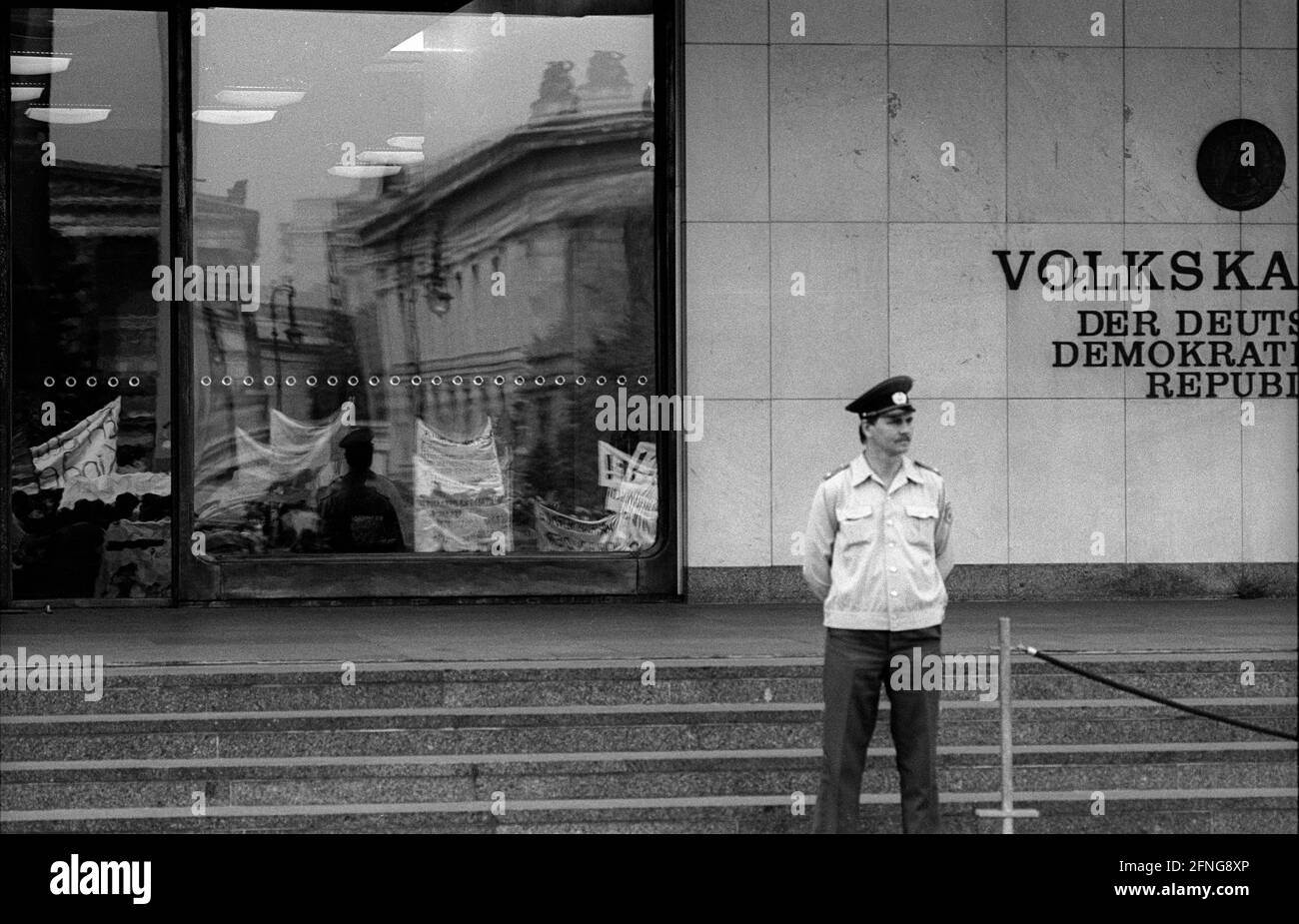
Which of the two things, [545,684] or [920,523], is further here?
[545,684]

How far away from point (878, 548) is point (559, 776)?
2.38 metres

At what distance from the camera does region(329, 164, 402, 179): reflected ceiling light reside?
13.4m

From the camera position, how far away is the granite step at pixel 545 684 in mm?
9430

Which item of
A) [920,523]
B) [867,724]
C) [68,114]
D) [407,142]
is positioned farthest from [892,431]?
[68,114]

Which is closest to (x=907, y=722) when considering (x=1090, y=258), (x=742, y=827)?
(x=742, y=827)

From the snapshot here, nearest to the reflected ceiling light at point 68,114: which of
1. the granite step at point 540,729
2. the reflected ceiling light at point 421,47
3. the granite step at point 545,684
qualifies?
the reflected ceiling light at point 421,47

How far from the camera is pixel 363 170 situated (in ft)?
44.0

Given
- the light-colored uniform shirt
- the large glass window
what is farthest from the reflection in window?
the light-colored uniform shirt

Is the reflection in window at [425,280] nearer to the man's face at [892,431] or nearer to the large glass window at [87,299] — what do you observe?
the large glass window at [87,299]

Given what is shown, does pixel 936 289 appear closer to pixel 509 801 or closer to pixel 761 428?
pixel 761 428

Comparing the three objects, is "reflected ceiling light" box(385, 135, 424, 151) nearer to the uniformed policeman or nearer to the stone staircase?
the stone staircase

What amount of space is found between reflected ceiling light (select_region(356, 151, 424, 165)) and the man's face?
22.3 feet

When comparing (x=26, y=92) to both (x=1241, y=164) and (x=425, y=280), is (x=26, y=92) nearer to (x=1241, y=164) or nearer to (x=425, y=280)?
(x=425, y=280)
